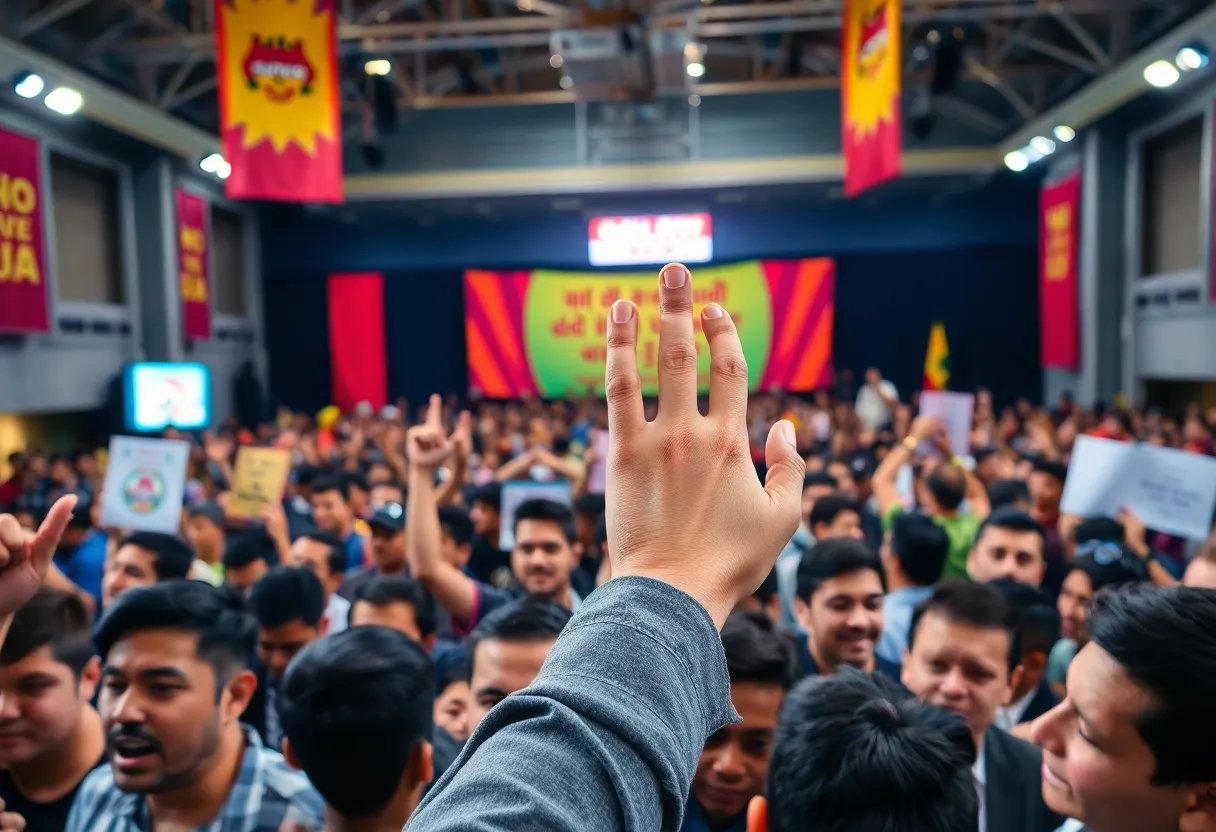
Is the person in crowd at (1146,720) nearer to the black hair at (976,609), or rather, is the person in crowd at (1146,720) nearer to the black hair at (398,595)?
the black hair at (976,609)

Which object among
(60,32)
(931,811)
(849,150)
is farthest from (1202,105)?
(60,32)

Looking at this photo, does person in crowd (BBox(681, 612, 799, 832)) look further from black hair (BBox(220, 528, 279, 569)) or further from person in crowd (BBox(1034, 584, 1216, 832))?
black hair (BBox(220, 528, 279, 569))

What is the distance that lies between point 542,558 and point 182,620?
1.84 meters

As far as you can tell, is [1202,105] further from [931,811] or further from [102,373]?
[102,373]

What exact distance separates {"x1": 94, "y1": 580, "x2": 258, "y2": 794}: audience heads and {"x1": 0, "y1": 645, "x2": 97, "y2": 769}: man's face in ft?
0.45

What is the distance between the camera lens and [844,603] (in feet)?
10.3

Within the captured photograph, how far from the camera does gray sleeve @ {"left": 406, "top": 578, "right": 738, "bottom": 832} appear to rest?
724mm

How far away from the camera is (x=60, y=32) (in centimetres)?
1101

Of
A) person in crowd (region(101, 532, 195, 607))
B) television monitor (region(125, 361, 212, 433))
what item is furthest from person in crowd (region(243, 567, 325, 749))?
television monitor (region(125, 361, 212, 433))

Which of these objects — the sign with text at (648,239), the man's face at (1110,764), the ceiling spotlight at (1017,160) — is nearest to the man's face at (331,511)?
the man's face at (1110,764)

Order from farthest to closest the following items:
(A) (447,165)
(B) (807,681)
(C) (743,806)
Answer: (A) (447,165) → (C) (743,806) → (B) (807,681)

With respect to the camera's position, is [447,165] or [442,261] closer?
[447,165]

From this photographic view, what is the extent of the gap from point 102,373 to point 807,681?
11887mm

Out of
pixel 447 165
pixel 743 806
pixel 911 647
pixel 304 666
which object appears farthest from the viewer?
pixel 447 165
